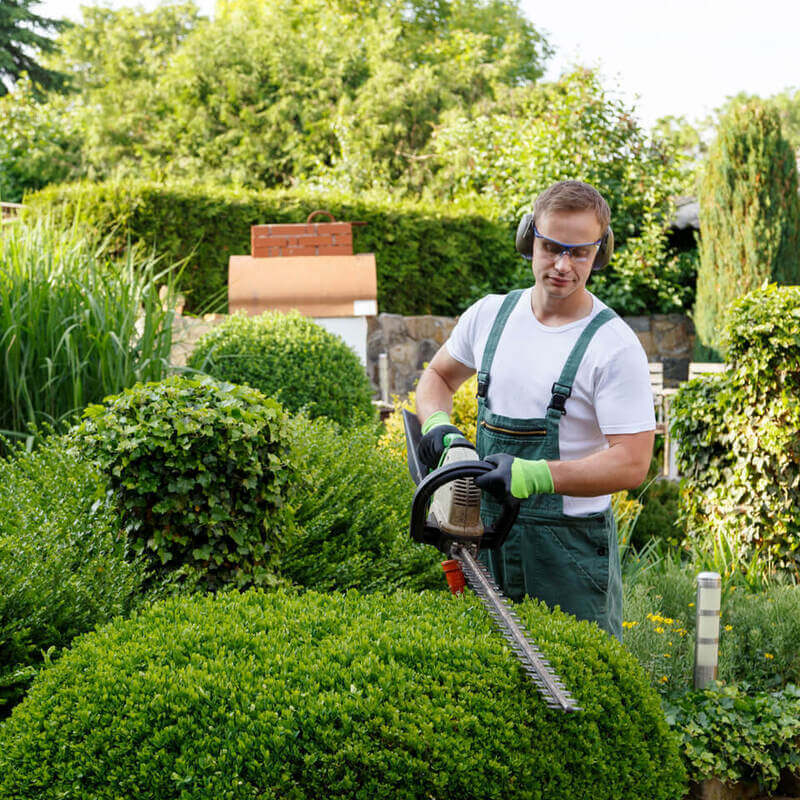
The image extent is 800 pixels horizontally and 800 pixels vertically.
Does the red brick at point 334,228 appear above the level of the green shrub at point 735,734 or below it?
above

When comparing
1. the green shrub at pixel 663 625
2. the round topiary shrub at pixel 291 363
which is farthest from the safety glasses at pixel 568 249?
the round topiary shrub at pixel 291 363

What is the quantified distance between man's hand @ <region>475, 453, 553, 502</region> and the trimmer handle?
2 cm

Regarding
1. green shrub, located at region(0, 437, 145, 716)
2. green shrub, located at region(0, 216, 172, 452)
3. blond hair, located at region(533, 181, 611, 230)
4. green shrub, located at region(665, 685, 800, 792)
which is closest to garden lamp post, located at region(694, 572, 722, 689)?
green shrub, located at region(665, 685, 800, 792)

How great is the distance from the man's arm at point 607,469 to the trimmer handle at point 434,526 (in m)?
0.14

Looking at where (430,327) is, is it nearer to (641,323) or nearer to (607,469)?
(641,323)

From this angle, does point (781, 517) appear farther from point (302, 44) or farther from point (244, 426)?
point (302, 44)

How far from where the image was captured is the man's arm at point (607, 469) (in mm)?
2191

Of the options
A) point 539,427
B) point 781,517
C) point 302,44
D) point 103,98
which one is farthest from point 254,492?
point 103,98

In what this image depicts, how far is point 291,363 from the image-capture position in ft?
20.1

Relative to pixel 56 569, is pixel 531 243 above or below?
above

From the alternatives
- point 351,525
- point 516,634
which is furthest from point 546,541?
point 351,525

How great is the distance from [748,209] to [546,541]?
1085 centimetres

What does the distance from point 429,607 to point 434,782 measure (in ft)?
2.00

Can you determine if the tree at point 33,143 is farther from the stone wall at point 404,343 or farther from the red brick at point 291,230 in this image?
the red brick at point 291,230
